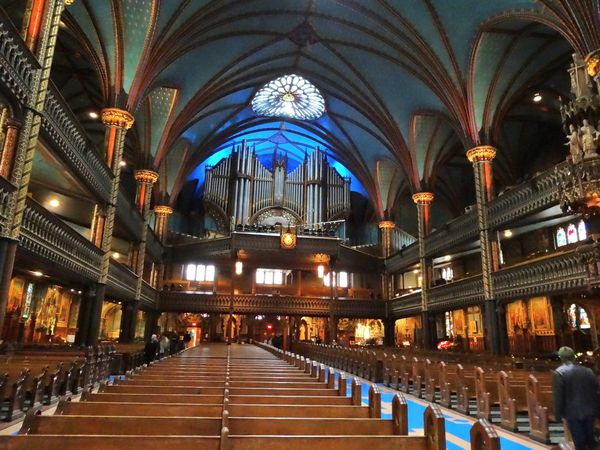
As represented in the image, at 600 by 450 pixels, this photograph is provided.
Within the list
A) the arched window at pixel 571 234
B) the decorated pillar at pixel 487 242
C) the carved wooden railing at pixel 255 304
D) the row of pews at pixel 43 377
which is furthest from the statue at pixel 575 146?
the carved wooden railing at pixel 255 304

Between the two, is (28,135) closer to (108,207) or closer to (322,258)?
(108,207)

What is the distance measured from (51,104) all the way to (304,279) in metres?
22.4

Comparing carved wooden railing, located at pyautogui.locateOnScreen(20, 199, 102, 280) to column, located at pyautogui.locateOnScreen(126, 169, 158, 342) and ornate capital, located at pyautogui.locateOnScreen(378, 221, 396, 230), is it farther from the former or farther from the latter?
ornate capital, located at pyautogui.locateOnScreen(378, 221, 396, 230)

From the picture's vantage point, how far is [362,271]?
91.0 feet

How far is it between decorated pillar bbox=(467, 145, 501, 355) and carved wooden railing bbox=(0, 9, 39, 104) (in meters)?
16.0

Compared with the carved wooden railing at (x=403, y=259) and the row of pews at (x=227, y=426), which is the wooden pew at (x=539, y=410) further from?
the carved wooden railing at (x=403, y=259)

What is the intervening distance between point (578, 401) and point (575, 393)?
3.1 inches

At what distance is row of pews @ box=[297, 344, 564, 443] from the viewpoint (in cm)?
649

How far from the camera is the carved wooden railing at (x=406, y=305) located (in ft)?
76.2

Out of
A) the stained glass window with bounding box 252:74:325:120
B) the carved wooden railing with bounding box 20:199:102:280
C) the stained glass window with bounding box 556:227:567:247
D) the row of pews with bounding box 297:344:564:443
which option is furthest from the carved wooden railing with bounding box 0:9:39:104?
the stained glass window with bounding box 556:227:567:247

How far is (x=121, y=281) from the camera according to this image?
55.8ft

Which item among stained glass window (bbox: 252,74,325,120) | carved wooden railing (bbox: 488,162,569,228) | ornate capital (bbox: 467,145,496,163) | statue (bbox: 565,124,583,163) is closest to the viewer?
statue (bbox: 565,124,583,163)

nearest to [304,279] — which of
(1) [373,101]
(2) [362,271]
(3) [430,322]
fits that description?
(2) [362,271]

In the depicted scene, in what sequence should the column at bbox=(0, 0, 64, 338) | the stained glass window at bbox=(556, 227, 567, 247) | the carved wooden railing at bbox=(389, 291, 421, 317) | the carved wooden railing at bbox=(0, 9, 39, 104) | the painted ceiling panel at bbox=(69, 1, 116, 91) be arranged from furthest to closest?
1. the carved wooden railing at bbox=(389, 291, 421, 317)
2. the stained glass window at bbox=(556, 227, 567, 247)
3. the painted ceiling panel at bbox=(69, 1, 116, 91)
4. the column at bbox=(0, 0, 64, 338)
5. the carved wooden railing at bbox=(0, 9, 39, 104)
